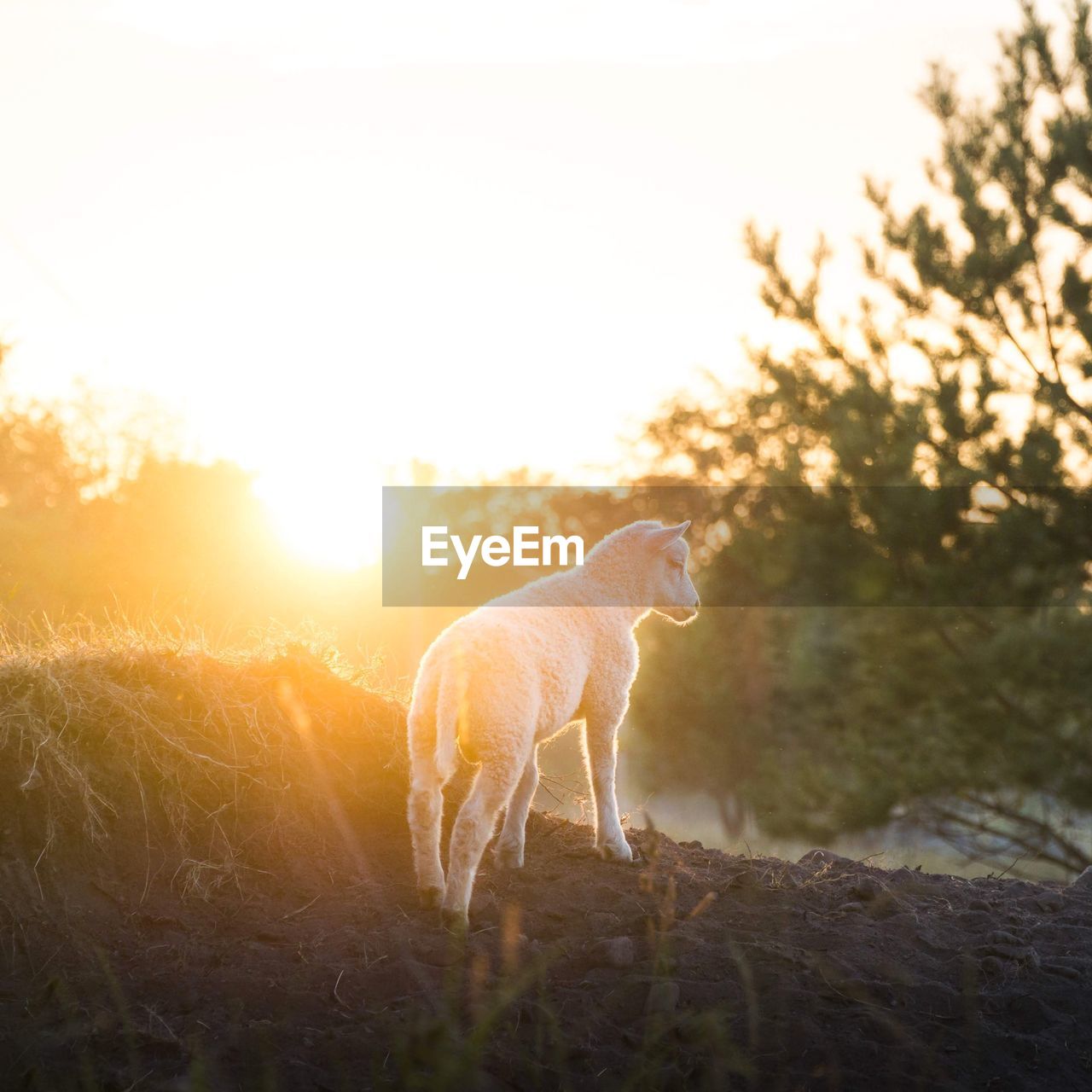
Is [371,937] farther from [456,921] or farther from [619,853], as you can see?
[619,853]

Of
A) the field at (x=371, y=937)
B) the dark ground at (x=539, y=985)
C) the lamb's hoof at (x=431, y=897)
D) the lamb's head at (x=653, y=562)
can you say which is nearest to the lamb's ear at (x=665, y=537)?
the lamb's head at (x=653, y=562)

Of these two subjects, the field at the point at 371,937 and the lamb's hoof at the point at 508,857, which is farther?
the lamb's hoof at the point at 508,857

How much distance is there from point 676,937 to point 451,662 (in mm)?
1748

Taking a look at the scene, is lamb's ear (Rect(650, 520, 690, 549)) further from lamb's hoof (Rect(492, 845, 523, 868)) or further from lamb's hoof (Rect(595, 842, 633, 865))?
lamb's hoof (Rect(492, 845, 523, 868))

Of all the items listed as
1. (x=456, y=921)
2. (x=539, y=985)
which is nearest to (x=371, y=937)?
(x=456, y=921)

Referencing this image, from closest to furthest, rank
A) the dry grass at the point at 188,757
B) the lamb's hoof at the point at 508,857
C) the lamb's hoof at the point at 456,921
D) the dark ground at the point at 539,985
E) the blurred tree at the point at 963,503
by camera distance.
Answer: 1. the dark ground at the point at 539,985
2. the lamb's hoof at the point at 456,921
3. the dry grass at the point at 188,757
4. the lamb's hoof at the point at 508,857
5. the blurred tree at the point at 963,503

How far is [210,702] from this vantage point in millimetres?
7078

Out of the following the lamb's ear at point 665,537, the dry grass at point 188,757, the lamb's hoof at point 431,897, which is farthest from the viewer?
the lamb's ear at point 665,537

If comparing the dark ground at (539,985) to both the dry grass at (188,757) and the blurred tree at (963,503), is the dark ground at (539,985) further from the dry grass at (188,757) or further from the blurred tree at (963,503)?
the blurred tree at (963,503)

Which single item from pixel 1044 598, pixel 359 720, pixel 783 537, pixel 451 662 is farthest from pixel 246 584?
pixel 451 662

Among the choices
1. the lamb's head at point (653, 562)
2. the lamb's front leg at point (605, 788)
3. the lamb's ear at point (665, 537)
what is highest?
the lamb's ear at point (665, 537)

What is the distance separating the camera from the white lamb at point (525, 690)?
5.98 meters

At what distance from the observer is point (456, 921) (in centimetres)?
587

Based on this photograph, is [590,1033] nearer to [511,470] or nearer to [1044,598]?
[1044,598]
